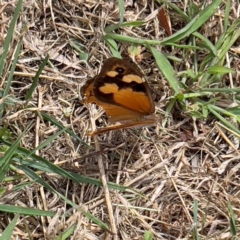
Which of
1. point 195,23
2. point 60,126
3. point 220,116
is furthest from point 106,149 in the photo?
point 195,23

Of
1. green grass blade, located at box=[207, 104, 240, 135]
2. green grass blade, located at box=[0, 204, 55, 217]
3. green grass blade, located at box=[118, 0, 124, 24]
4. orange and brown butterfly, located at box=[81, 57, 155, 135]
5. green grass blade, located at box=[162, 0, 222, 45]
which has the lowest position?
green grass blade, located at box=[0, 204, 55, 217]

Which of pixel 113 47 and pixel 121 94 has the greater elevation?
pixel 113 47

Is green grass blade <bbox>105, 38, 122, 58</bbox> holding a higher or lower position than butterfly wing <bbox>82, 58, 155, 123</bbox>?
higher

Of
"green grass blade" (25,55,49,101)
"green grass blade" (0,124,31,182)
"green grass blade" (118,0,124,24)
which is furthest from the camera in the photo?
"green grass blade" (118,0,124,24)

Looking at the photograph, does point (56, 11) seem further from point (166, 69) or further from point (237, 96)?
point (237, 96)

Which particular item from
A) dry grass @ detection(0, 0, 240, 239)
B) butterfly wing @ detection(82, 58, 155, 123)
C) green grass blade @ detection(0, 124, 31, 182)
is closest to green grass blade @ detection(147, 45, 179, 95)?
dry grass @ detection(0, 0, 240, 239)

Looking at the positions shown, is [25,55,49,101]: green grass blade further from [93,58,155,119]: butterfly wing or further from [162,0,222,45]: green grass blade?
[162,0,222,45]: green grass blade

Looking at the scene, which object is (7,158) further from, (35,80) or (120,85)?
(120,85)

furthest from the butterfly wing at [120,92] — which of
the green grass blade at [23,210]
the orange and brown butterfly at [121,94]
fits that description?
the green grass blade at [23,210]
